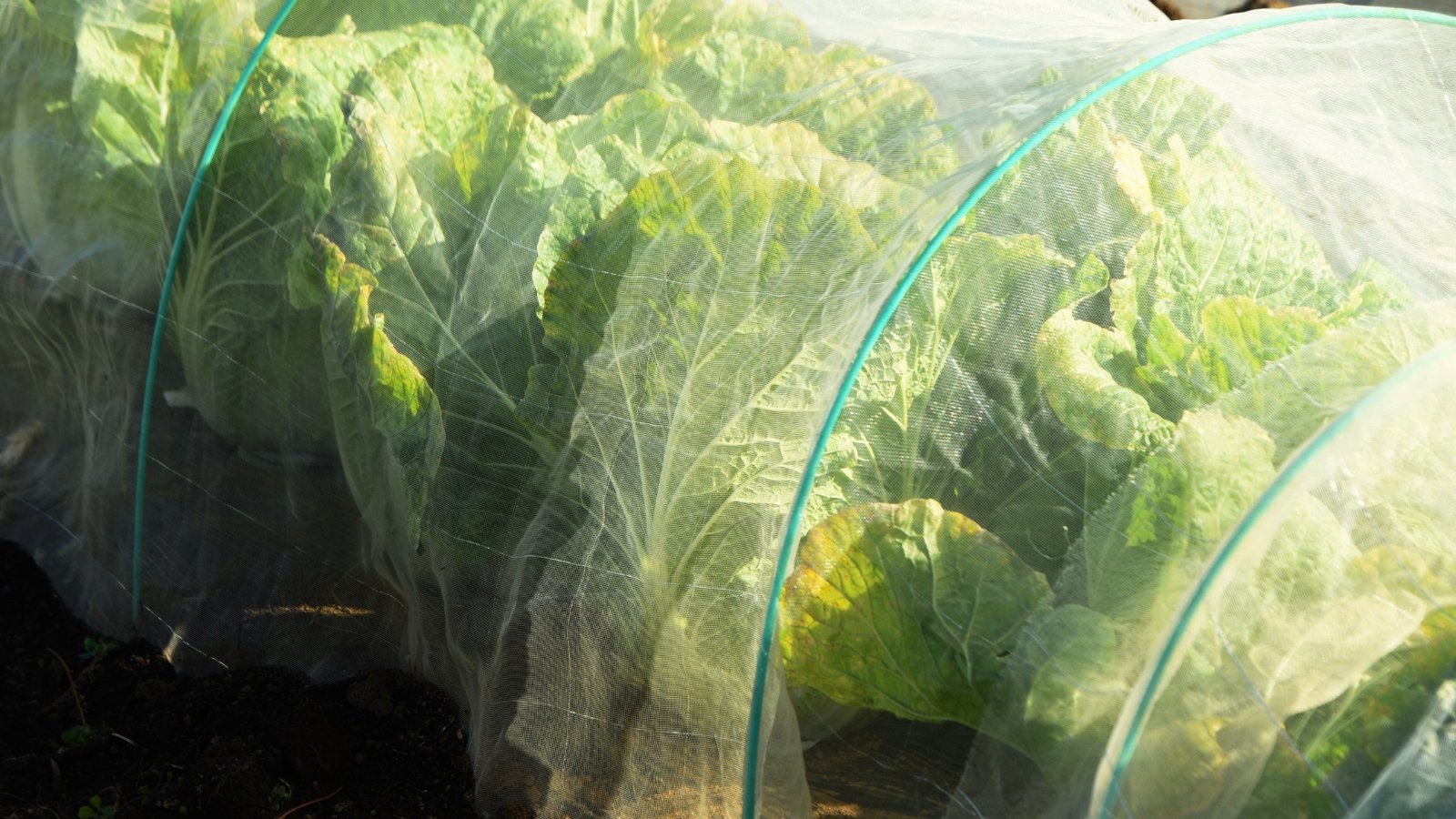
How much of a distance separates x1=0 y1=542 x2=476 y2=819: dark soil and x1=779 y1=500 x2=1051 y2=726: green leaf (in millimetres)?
1114

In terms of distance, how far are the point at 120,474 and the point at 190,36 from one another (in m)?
1.21

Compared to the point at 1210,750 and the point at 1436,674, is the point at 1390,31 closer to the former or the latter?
the point at 1436,674

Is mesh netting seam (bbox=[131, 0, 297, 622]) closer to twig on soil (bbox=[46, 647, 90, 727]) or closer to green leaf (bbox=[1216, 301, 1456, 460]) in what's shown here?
twig on soil (bbox=[46, 647, 90, 727])

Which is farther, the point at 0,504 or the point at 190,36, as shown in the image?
the point at 0,504

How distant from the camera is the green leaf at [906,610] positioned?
1982 mm

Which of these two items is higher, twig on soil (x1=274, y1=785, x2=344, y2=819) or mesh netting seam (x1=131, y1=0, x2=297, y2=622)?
mesh netting seam (x1=131, y1=0, x2=297, y2=622)

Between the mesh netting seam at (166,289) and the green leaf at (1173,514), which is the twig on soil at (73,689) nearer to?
the mesh netting seam at (166,289)

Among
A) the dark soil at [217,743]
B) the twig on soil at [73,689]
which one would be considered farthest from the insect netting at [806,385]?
the twig on soil at [73,689]

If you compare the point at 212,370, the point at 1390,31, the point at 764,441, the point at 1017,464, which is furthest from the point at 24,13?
the point at 1390,31

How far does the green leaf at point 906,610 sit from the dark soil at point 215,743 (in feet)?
3.66

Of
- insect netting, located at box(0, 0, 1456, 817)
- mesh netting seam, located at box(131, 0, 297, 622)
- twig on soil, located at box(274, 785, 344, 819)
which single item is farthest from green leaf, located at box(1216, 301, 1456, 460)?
mesh netting seam, located at box(131, 0, 297, 622)

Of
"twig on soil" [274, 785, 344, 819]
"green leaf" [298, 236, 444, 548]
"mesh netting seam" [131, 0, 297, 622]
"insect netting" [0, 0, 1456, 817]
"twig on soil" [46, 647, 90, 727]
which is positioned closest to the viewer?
"insect netting" [0, 0, 1456, 817]

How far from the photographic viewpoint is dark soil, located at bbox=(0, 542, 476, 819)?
9.08 ft

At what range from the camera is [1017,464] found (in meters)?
2.05
